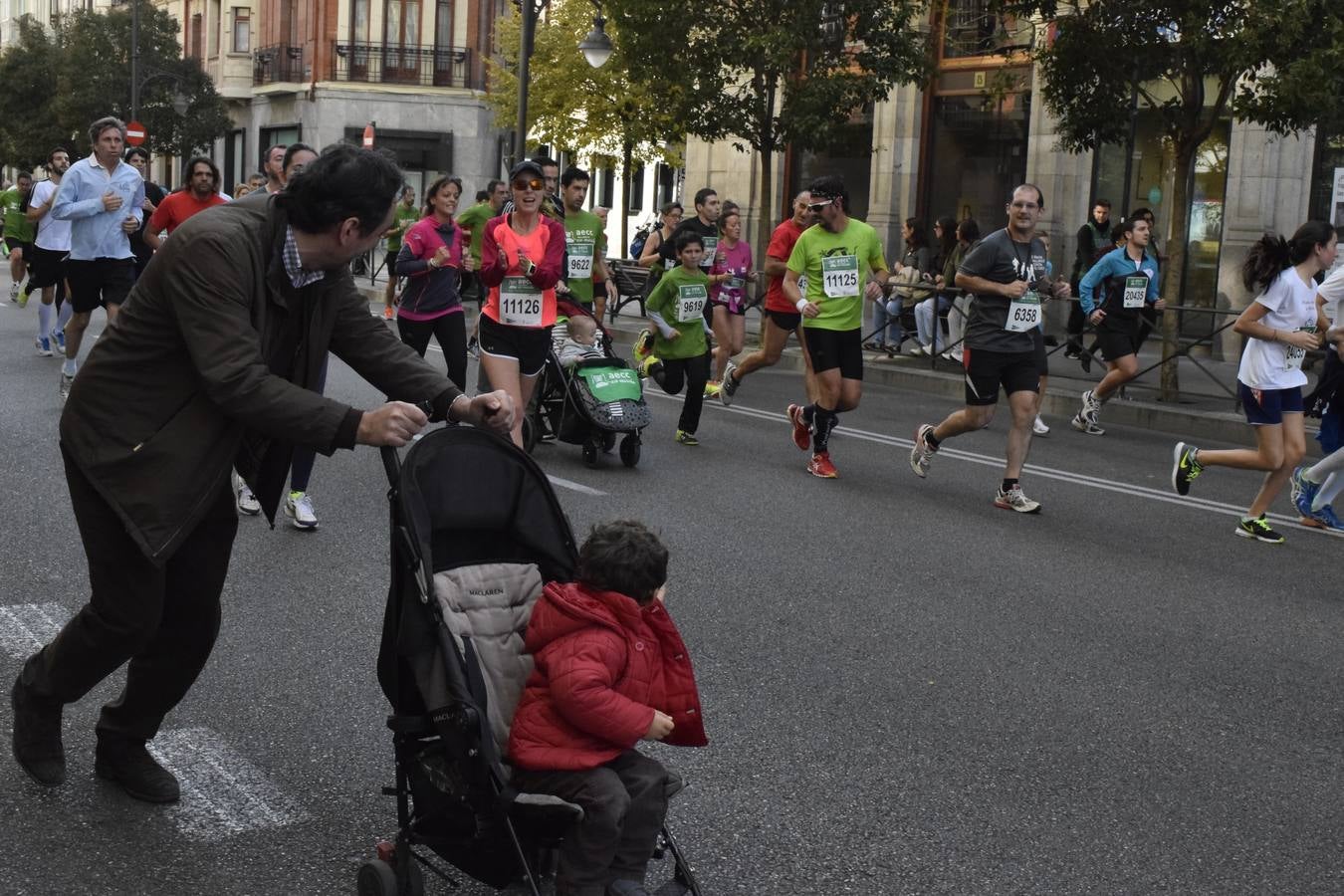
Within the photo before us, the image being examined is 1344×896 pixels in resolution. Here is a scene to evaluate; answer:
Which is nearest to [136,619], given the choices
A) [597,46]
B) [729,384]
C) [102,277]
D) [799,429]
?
[799,429]

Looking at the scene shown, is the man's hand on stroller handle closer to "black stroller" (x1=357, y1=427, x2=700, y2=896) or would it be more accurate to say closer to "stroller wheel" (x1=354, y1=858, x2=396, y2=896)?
Result: "black stroller" (x1=357, y1=427, x2=700, y2=896)

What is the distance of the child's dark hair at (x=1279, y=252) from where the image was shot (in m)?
9.12

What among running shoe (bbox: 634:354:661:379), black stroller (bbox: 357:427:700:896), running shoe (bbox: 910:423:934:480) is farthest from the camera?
running shoe (bbox: 634:354:661:379)

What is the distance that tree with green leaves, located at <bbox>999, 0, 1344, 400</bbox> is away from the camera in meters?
13.6

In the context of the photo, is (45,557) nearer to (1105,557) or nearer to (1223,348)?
(1105,557)

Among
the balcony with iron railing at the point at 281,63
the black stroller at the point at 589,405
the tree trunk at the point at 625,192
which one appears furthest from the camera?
the balcony with iron railing at the point at 281,63

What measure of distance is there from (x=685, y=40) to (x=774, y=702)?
1632cm

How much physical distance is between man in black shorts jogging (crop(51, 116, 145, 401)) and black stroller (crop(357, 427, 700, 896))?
818cm

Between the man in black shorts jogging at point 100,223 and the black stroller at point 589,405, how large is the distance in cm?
300

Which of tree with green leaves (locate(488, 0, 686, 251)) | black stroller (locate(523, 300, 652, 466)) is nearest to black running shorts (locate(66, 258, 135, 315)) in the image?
black stroller (locate(523, 300, 652, 466))

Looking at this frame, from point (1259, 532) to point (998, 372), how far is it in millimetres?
1697

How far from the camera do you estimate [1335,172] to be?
63.7 ft

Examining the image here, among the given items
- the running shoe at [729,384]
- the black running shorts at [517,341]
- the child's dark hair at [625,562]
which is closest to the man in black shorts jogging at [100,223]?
the black running shorts at [517,341]

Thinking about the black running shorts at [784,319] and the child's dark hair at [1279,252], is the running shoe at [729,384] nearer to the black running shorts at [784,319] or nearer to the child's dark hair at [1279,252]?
the black running shorts at [784,319]
